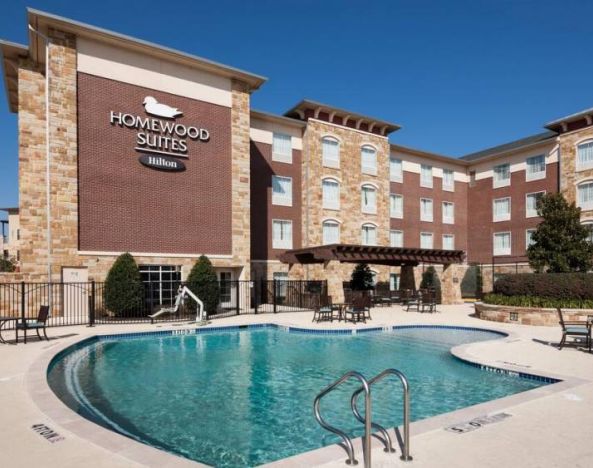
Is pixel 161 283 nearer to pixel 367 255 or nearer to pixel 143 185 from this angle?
pixel 143 185

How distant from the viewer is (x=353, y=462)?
428 cm

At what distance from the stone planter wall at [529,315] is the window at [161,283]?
14.7 metres

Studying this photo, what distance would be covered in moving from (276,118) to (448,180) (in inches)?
731

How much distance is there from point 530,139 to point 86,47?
3531cm

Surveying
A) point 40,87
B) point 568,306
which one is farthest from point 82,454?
point 40,87

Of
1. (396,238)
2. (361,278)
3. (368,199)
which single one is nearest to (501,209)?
(396,238)

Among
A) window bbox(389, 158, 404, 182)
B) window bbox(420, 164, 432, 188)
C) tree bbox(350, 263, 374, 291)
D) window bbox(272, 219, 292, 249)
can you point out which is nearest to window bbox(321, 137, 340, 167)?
window bbox(272, 219, 292, 249)

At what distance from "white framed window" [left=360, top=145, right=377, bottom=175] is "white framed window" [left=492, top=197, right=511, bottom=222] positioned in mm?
12447

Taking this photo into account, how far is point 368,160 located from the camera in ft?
106

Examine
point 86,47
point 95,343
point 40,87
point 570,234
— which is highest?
point 86,47

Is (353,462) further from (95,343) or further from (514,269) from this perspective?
(514,269)

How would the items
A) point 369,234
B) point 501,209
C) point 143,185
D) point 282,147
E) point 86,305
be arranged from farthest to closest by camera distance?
1. point 501,209
2. point 369,234
3. point 282,147
4. point 143,185
5. point 86,305

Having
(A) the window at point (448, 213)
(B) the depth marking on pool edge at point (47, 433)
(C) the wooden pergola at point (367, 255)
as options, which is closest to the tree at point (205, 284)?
(C) the wooden pergola at point (367, 255)

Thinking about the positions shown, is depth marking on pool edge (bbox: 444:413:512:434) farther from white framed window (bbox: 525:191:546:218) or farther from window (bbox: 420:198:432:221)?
white framed window (bbox: 525:191:546:218)
